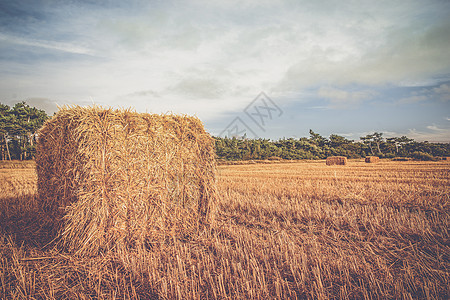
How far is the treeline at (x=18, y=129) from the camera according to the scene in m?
35.6

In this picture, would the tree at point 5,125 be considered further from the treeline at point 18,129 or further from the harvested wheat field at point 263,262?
the harvested wheat field at point 263,262

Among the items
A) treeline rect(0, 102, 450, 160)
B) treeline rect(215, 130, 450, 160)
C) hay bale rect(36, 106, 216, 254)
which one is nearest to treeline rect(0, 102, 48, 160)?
treeline rect(0, 102, 450, 160)

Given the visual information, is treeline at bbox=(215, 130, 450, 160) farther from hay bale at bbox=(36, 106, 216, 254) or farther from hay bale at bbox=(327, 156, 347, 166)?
hay bale at bbox=(36, 106, 216, 254)

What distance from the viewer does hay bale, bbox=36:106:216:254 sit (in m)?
3.81

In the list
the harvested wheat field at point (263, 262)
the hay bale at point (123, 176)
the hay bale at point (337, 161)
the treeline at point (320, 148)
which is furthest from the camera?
the treeline at point (320, 148)

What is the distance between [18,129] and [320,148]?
47.0m

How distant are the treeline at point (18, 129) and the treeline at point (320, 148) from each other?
30376 millimetres

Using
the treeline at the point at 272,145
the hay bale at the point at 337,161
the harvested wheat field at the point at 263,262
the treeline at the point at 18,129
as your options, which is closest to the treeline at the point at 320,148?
the treeline at the point at 272,145

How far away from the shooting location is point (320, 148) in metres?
36.7

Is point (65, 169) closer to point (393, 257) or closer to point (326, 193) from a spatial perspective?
point (393, 257)

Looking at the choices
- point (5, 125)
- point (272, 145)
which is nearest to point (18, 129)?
point (5, 125)

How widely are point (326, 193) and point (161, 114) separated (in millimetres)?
5660

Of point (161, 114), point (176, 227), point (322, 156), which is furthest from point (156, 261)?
point (322, 156)

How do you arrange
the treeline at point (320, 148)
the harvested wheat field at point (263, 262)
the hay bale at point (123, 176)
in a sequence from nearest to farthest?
the harvested wheat field at point (263, 262)
the hay bale at point (123, 176)
the treeline at point (320, 148)
